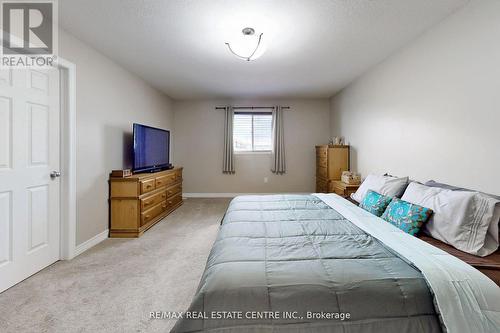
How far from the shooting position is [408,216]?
190 centimetres

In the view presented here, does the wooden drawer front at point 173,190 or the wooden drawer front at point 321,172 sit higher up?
A: the wooden drawer front at point 321,172

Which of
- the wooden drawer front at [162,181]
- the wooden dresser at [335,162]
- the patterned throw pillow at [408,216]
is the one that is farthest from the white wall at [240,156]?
the patterned throw pillow at [408,216]

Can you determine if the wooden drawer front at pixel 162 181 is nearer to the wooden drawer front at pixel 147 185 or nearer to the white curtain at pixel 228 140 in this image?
the wooden drawer front at pixel 147 185

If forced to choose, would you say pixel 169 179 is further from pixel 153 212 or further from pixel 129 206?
pixel 129 206

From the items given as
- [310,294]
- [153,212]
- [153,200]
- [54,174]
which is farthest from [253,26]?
[153,212]

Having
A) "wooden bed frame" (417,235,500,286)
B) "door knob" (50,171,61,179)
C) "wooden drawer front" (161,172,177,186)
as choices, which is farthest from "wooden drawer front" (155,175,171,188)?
"wooden bed frame" (417,235,500,286)

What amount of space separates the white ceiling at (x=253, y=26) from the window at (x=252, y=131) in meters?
1.80

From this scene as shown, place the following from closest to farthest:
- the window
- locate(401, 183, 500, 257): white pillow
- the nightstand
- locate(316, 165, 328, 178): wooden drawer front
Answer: locate(401, 183, 500, 257): white pillow → the nightstand → locate(316, 165, 328, 178): wooden drawer front → the window

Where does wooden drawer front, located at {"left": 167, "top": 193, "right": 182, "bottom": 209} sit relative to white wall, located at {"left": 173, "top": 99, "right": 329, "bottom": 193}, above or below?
below

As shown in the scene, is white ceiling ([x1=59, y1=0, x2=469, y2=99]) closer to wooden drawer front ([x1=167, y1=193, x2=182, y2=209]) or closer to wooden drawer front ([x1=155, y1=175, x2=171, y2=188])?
wooden drawer front ([x1=155, y1=175, x2=171, y2=188])

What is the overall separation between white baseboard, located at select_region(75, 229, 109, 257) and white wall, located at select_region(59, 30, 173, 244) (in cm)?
5

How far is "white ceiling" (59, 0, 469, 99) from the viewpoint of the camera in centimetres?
214

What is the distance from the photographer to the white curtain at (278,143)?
5762 mm

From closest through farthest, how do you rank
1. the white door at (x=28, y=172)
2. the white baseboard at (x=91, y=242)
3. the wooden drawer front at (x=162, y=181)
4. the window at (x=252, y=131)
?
the white door at (x=28, y=172)
the white baseboard at (x=91, y=242)
the wooden drawer front at (x=162, y=181)
the window at (x=252, y=131)
